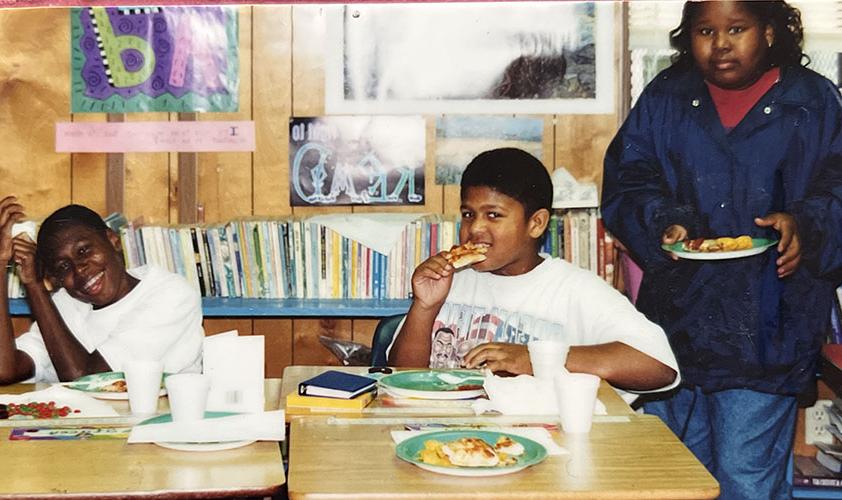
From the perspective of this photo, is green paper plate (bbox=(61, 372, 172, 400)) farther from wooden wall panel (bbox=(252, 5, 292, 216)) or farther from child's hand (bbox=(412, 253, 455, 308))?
wooden wall panel (bbox=(252, 5, 292, 216))

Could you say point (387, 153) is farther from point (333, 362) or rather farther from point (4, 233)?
point (4, 233)

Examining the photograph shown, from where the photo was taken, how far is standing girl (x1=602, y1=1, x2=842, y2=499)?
302cm

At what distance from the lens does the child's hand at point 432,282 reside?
8.73ft

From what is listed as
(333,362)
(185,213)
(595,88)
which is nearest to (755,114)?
(595,88)

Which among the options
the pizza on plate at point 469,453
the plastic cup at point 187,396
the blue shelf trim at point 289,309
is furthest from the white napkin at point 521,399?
the blue shelf trim at point 289,309

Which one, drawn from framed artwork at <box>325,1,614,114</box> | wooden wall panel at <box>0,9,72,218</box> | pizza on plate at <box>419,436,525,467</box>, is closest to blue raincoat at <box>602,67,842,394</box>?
framed artwork at <box>325,1,614,114</box>

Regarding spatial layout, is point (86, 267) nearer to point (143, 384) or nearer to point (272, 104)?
point (272, 104)

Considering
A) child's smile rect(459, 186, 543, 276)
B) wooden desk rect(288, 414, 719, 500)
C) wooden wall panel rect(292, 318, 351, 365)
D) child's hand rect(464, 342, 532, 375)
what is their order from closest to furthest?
1. wooden desk rect(288, 414, 719, 500)
2. child's hand rect(464, 342, 532, 375)
3. child's smile rect(459, 186, 543, 276)
4. wooden wall panel rect(292, 318, 351, 365)

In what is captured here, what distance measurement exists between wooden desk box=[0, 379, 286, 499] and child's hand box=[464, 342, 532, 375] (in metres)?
0.63

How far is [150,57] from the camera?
320 centimetres

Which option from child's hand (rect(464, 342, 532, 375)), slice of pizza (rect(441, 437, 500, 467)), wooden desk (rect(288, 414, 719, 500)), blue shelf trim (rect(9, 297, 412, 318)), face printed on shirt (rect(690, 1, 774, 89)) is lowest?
wooden desk (rect(288, 414, 719, 500))

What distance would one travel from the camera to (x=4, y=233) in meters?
2.92

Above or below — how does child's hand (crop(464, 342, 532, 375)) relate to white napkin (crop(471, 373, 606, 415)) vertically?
above

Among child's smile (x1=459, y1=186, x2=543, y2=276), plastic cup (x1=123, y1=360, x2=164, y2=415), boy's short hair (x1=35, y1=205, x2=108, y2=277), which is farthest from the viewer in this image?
boy's short hair (x1=35, y1=205, x2=108, y2=277)
